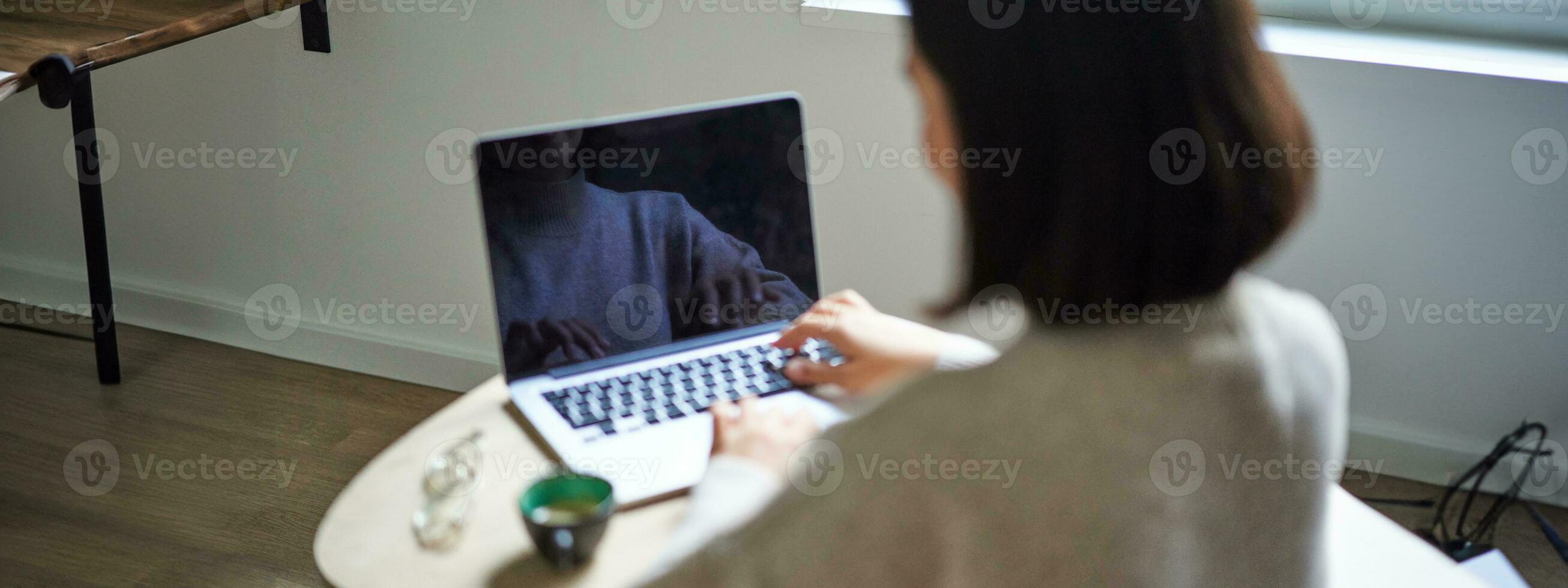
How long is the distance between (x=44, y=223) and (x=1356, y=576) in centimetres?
264

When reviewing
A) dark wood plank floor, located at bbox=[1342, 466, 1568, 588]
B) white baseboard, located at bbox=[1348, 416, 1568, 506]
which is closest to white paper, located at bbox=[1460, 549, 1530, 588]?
dark wood plank floor, located at bbox=[1342, 466, 1568, 588]

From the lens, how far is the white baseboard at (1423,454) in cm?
201

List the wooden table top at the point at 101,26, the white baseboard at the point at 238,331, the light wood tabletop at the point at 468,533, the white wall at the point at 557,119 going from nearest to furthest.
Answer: the light wood tabletop at the point at 468,533, the wooden table top at the point at 101,26, the white wall at the point at 557,119, the white baseboard at the point at 238,331

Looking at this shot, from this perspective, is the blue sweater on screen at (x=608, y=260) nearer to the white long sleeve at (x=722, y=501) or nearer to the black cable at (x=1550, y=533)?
the white long sleeve at (x=722, y=501)

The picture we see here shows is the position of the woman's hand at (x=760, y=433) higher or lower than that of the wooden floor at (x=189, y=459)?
higher

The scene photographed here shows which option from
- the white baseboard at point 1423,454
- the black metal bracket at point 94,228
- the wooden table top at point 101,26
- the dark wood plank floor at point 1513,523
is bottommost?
the dark wood plank floor at point 1513,523

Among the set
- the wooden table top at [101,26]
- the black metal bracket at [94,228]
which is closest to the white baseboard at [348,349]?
the black metal bracket at [94,228]

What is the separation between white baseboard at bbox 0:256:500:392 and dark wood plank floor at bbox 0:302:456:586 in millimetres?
28

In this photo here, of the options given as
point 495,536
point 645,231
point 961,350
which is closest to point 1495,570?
point 961,350

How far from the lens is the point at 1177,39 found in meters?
0.73

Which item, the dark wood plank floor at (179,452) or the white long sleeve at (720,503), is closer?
the white long sleeve at (720,503)

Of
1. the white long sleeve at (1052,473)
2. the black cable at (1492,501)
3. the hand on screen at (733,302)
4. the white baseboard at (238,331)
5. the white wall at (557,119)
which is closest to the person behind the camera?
the white long sleeve at (1052,473)

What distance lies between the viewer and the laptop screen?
1062 mm

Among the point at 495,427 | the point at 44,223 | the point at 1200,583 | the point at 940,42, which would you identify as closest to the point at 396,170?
the point at 44,223
